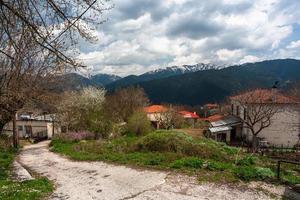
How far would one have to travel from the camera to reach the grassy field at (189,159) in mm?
13727

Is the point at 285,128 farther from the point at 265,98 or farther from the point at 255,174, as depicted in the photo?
the point at 255,174

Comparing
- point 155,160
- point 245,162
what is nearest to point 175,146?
point 155,160

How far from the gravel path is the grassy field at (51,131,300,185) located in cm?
105

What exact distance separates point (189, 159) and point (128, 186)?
4.12m

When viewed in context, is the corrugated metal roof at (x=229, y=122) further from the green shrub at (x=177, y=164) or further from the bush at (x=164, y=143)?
the green shrub at (x=177, y=164)

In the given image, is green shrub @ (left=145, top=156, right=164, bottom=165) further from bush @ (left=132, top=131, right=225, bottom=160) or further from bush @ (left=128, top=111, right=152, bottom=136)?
bush @ (left=128, top=111, right=152, bottom=136)

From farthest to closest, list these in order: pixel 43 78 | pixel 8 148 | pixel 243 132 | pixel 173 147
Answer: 1. pixel 243 132
2. pixel 8 148
3. pixel 43 78
4. pixel 173 147

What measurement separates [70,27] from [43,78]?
63.2 feet

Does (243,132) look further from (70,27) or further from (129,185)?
(70,27)

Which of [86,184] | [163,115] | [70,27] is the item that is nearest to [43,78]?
[86,184]

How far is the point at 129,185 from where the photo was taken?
42.3ft

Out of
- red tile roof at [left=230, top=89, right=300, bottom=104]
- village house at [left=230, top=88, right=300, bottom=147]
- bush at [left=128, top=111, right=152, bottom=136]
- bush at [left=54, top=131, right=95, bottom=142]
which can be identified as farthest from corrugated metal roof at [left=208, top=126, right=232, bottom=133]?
bush at [left=54, top=131, right=95, bottom=142]

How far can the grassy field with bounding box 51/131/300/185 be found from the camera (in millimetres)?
13727

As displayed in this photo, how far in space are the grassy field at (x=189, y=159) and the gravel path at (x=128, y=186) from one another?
1.05 m
